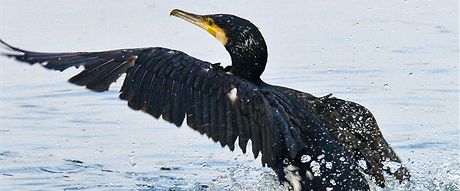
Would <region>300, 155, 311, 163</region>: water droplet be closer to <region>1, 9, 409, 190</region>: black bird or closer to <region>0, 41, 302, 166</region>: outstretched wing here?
<region>1, 9, 409, 190</region>: black bird

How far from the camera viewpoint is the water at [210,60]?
888 cm

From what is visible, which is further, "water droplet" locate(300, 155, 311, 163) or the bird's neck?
the bird's neck

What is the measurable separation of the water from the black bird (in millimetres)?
409

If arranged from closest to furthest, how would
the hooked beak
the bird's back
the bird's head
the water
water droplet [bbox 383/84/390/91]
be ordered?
the bird's back < the bird's head < the hooked beak < the water < water droplet [bbox 383/84/390/91]

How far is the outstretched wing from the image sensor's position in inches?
278

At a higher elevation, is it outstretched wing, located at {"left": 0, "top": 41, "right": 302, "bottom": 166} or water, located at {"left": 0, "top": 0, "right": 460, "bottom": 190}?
outstretched wing, located at {"left": 0, "top": 41, "right": 302, "bottom": 166}

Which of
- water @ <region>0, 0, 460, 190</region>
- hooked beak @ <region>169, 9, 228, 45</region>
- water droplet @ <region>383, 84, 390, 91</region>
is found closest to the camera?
hooked beak @ <region>169, 9, 228, 45</region>

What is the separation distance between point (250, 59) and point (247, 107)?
2.15ft

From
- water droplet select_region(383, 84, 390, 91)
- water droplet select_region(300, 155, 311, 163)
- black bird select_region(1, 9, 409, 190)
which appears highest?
black bird select_region(1, 9, 409, 190)

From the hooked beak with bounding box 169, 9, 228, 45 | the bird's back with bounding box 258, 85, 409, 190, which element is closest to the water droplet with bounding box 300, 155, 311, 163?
the bird's back with bounding box 258, 85, 409, 190

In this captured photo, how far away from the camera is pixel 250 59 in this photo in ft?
25.1

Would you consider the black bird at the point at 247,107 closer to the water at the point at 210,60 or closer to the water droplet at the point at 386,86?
the water at the point at 210,60

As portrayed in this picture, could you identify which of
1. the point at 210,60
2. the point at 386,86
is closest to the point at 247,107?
the point at 386,86

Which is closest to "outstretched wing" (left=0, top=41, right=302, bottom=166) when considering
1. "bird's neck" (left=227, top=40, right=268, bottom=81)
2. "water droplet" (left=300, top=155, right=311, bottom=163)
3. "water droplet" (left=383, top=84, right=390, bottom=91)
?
Answer: "water droplet" (left=300, top=155, right=311, bottom=163)
